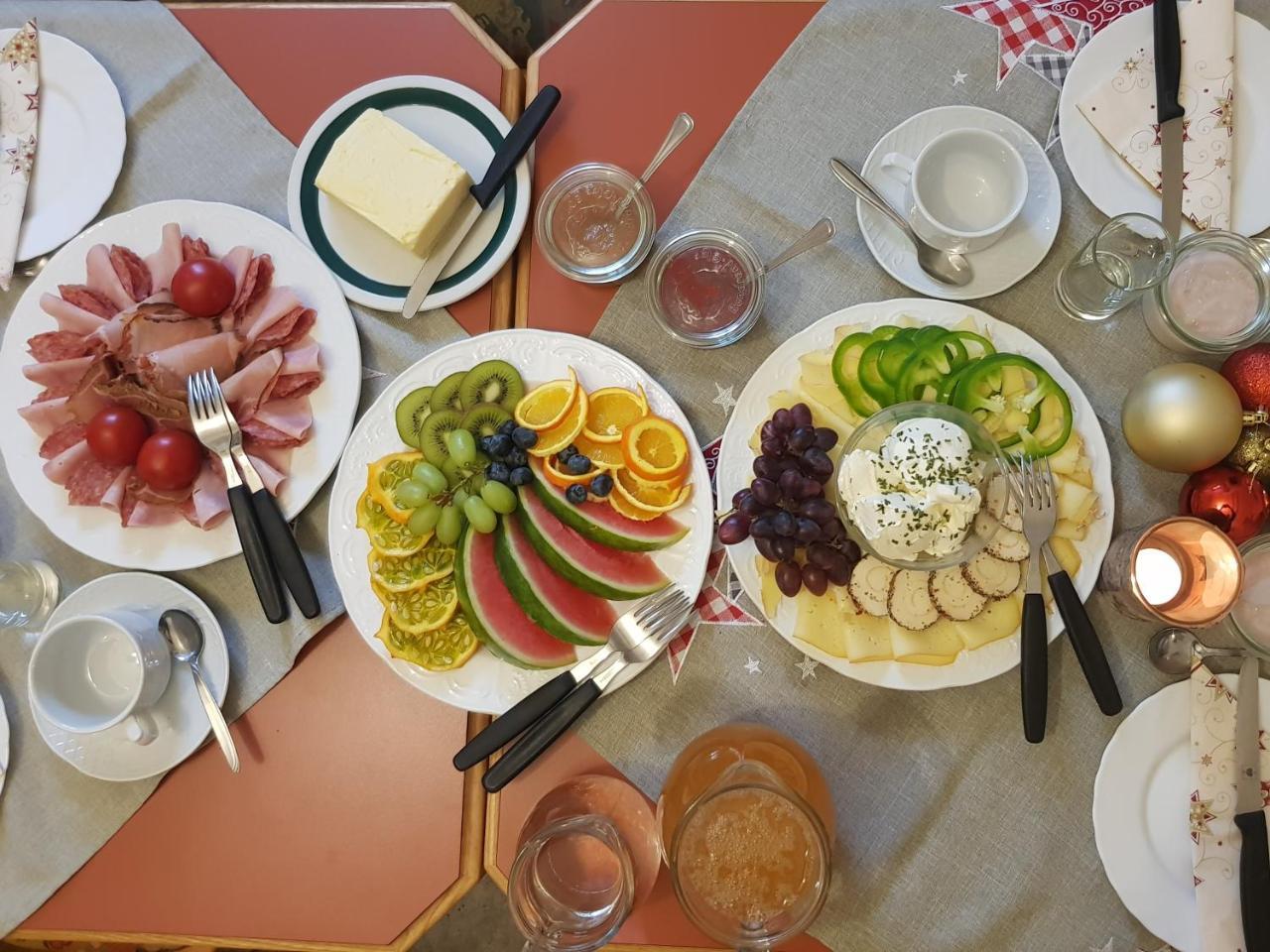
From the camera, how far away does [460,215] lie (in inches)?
55.2

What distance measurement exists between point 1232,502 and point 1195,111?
0.63m

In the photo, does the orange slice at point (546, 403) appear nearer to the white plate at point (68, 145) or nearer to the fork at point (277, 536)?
the fork at point (277, 536)

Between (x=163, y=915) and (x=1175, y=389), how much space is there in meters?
1.75

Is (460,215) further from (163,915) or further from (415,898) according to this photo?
(163,915)

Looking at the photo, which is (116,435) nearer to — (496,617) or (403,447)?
(403,447)

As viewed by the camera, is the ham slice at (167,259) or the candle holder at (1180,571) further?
the ham slice at (167,259)

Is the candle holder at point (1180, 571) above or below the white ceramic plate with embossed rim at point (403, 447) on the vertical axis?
above

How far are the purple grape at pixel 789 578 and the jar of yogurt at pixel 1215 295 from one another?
2.26 ft

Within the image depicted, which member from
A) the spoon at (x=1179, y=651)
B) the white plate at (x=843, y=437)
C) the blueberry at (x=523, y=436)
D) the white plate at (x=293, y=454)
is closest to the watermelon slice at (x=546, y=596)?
the blueberry at (x=523, y=436)

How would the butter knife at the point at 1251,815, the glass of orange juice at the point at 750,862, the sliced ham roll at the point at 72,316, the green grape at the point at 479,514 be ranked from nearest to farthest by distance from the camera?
the glass of orange juice at the point at 750,862 → the butter knife at the point at 1251,815 → the green grape at the point at 479,514 → the sliced ham roll at the point at 72,316

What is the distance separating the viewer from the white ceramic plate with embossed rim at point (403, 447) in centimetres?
128

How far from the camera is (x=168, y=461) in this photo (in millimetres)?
1298

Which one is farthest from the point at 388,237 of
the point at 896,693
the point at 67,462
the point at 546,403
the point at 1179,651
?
the point at 1179,651

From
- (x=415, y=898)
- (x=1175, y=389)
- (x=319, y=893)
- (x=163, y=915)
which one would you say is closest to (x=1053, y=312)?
(x=1175, y=389)
